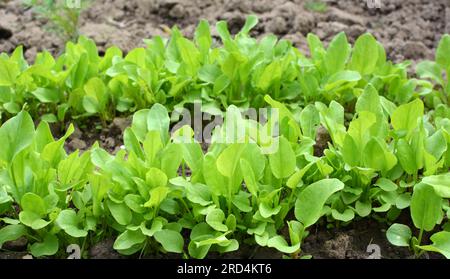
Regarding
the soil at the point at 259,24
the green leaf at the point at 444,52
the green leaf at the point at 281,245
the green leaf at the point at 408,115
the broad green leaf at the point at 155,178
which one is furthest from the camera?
the soil at the point at 259,24

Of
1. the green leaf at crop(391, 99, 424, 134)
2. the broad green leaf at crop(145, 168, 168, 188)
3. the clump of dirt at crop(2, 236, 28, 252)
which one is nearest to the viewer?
the broad green leaf at crop(145, 168, 168, 188)

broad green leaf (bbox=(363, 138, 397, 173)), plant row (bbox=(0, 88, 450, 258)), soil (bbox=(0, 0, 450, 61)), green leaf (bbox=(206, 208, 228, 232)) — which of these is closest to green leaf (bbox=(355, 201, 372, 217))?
plant row (bbox=(0, 88, 450, 258))

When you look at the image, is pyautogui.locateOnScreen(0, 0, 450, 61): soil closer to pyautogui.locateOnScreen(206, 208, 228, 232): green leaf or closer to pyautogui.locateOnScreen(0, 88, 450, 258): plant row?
pyautogui.locateOnScreen(0, 88, 450, 258): plant row

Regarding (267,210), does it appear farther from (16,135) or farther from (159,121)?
(16,135)

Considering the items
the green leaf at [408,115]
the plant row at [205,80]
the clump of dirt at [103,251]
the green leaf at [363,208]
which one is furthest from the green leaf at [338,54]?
the clump of dirt at [103,251]

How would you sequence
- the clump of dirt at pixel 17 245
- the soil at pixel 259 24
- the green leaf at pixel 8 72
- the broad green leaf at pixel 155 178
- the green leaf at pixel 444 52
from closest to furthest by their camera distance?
the broad green leaf at pixel 155 178 → the clump of dirt at pixel 17 245 → the green leaf at pixel 8 72 → the green leaf at pixel 444 52 → the soil at pixel 259 24

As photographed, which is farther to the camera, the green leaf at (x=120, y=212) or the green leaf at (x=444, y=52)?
the green leaf at (x=444, y=52)

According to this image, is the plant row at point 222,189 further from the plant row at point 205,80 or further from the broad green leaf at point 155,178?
the plant row at point 205,80
